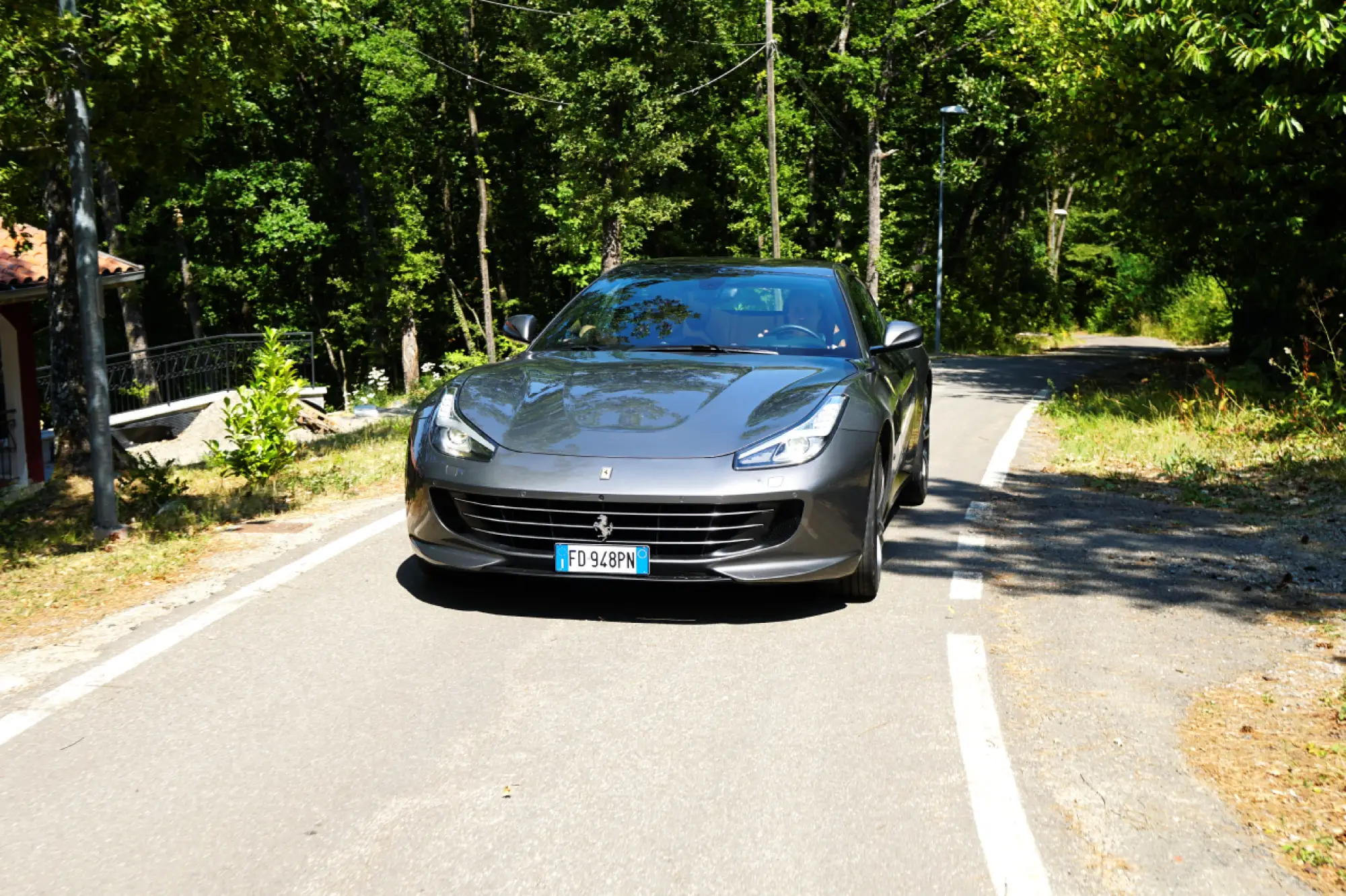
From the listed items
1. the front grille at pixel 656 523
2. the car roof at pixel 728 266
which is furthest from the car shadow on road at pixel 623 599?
the car roof at pixel 728 266

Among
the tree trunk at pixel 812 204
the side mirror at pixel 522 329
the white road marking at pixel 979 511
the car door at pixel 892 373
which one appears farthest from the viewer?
the tree trunk at pixel 812 204

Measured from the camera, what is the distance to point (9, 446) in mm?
18844

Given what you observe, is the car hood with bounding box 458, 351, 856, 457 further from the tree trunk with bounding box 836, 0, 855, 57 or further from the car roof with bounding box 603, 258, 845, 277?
the tree trunk with bounding box 836, 0, 855, 57

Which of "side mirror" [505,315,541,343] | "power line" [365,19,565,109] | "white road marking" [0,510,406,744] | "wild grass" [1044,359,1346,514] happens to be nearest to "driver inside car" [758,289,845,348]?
"side mirror" [505,315,541,343]

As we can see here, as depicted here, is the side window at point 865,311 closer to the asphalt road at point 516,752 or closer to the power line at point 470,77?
the asphalt road at point 516,752

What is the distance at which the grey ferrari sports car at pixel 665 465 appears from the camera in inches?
214

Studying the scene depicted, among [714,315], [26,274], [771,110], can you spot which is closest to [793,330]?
[714,315]

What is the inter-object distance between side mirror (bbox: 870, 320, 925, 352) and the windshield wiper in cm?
57

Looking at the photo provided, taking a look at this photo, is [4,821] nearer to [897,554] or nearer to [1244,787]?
[1244,787]

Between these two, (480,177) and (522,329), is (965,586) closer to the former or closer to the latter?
(522,329)

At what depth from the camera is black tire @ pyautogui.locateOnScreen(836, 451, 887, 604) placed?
5.88m

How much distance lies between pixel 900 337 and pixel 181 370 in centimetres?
2277

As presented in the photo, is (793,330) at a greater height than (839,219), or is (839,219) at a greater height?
(839,219)

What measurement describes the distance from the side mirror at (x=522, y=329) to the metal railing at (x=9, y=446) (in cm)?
1408
